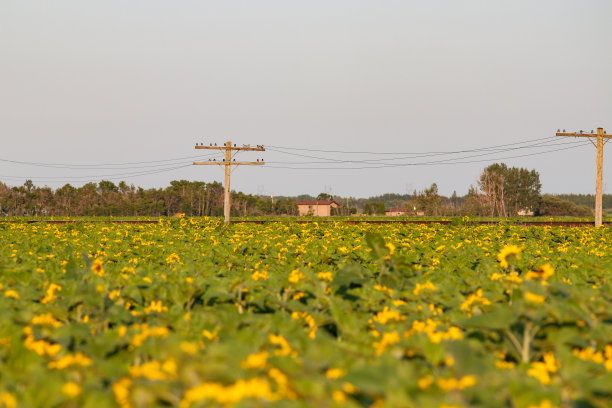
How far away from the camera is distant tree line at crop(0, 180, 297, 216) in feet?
308

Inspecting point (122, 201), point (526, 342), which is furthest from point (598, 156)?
point (122, 201)

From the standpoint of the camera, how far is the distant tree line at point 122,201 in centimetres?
9394

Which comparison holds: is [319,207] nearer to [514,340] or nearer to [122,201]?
[122,201]

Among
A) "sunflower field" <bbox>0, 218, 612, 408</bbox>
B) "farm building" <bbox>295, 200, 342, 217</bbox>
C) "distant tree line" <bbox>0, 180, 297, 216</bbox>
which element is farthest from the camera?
"farm building" <bbox>295, 200, 342, 217</bbox>

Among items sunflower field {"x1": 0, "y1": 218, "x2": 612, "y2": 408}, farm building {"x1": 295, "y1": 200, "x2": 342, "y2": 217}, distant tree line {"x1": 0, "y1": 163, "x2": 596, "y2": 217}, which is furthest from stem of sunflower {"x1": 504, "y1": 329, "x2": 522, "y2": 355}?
farm building {"x1": 295, "y1": 200, "x2": 342, "y2": 217}

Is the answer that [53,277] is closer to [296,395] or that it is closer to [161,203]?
→ [296,395]

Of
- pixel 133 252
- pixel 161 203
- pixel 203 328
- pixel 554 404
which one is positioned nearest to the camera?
pixel 554 404

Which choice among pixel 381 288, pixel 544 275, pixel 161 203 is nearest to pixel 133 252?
pixel 381 288

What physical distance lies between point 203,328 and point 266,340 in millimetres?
580

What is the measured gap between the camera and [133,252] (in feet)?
32.2

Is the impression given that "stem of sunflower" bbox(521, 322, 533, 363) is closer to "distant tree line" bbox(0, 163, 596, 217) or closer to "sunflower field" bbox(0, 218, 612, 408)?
"sunflower field" bbox(0, 218, 612, 408)

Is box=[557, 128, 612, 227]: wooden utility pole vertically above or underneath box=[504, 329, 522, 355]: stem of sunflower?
above

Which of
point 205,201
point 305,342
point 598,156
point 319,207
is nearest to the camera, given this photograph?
point 305,342

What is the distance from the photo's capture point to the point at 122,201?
96.3m
